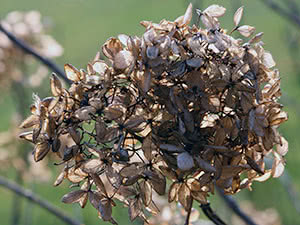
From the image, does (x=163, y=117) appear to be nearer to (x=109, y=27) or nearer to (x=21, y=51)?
(x=21, y=51)

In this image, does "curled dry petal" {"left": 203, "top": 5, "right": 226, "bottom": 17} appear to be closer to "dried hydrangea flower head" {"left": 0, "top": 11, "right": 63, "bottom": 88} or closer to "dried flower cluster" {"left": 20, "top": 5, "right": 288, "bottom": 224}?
"dried flower cluster" {"left": 20, "top": 5, "right": 288, "bottom": 224}

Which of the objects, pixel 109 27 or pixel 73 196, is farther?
pixel 109 27

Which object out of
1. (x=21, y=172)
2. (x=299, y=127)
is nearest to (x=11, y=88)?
(x=21, y=172)

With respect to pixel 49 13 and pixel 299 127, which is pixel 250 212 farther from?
pixel 49 13

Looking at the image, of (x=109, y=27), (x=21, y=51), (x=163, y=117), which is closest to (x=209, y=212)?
(x=163, y=117)

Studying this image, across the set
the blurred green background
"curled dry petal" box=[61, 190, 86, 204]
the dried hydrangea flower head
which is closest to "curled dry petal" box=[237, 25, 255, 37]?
"curled dry petal" box=[61, 190, 86, 204]

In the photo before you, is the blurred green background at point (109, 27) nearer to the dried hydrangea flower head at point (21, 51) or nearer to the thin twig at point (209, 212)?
the dried hydrangea flower head at point (21, 51)

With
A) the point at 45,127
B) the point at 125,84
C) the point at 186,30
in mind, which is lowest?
the point at 45,127
